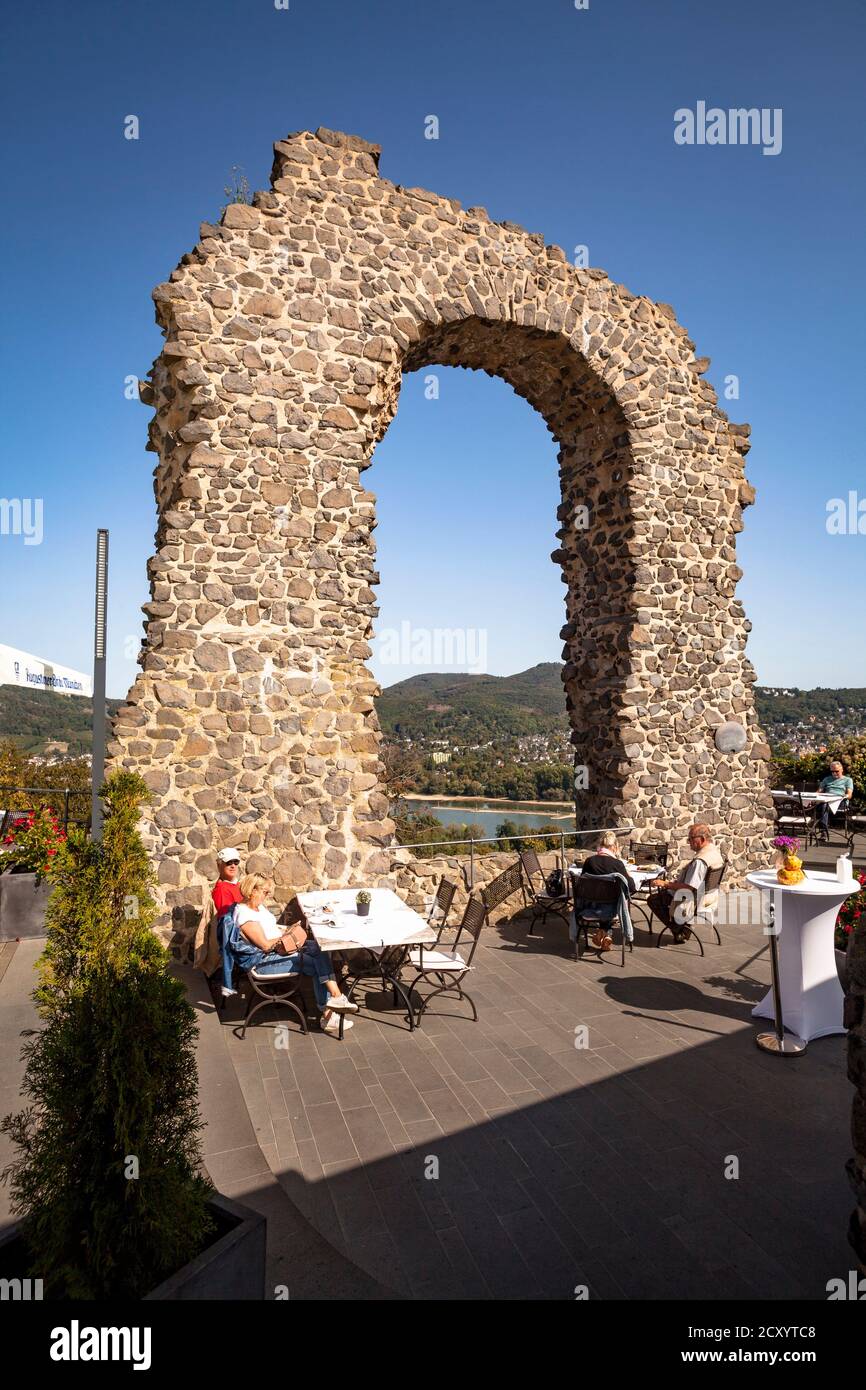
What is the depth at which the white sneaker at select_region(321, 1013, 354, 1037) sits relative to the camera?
15.9 ft

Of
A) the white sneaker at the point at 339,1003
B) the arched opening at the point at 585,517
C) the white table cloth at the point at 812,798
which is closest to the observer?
the white sneaker at the point at 339,1003

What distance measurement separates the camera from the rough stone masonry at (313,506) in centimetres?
631

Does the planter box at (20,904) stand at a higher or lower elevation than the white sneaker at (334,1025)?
higher

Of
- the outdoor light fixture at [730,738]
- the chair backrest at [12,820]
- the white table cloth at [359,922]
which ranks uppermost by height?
the outdoor light fixture at [730,738]

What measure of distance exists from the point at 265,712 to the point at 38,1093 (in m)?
4.56

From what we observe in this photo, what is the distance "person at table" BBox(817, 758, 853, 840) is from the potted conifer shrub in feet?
38.1

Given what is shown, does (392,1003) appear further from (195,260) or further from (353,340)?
(195,260)

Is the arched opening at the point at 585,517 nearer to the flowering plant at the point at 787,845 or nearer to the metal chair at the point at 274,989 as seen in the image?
the flowering plant at the point at 787,845

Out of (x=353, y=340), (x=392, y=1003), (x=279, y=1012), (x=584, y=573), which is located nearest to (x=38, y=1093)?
(x=279, y=1012)

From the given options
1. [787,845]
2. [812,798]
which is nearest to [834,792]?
[812,798]

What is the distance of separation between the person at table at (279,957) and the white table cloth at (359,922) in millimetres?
193

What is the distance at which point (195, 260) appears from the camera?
6.47 m

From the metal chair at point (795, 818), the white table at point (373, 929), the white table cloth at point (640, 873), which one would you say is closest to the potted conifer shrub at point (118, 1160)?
the white table at point (373, 929)

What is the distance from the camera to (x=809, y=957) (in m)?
4.68
